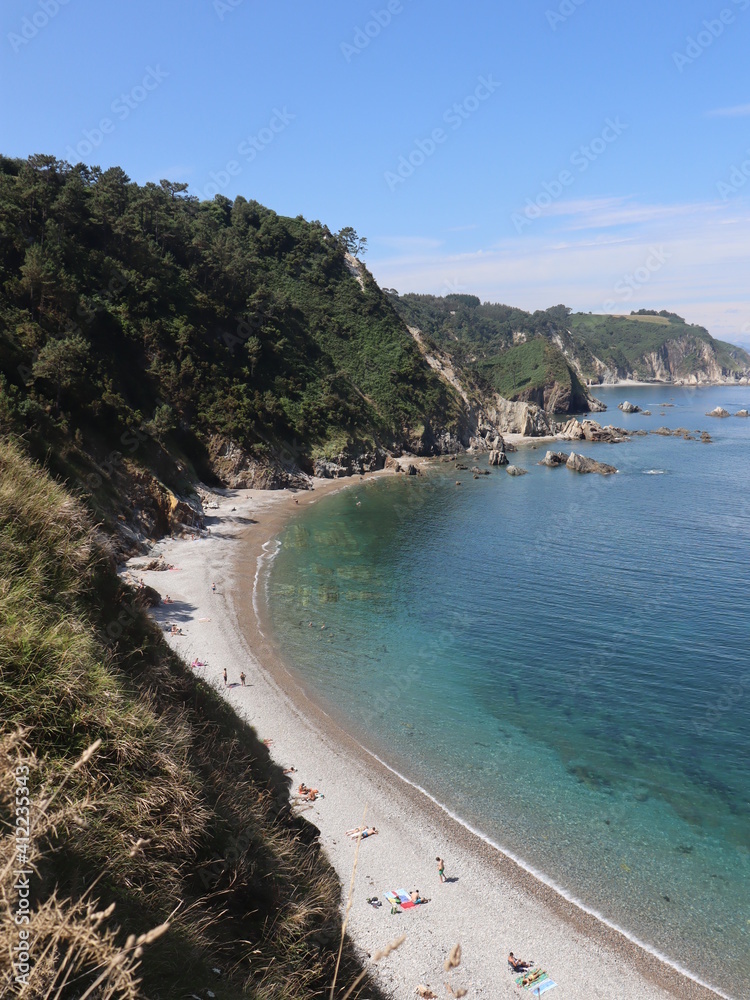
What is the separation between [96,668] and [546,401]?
17567 cm

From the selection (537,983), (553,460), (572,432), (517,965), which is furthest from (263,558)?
(572,432)

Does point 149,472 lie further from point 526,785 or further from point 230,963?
point 230,963

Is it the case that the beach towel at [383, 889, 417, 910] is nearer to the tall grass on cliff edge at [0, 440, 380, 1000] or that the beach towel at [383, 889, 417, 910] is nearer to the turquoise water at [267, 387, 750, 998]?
the turquoise water at [267, 387, 750, 998]

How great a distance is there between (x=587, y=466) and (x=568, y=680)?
6972 centimetres

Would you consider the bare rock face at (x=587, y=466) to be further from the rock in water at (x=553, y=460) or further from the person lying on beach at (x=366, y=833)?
the person lying on beach at (x=366, y=833)

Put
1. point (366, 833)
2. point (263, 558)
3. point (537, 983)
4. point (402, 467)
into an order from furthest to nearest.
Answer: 1. point (402, 467)
2. point (263, 558)
3. point (366, 833)
4. point (537, 983)

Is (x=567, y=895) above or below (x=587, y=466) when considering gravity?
below

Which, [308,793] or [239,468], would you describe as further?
[239,468]

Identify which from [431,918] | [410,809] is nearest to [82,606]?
[431,918]

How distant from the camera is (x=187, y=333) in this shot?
7062cm

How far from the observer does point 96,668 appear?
787 cm

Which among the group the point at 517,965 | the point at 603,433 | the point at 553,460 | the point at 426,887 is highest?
the point at 603,433

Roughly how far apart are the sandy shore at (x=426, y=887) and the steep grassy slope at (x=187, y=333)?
60.1ft

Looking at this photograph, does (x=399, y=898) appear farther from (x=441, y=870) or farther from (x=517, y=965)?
(x=517, y=965)
